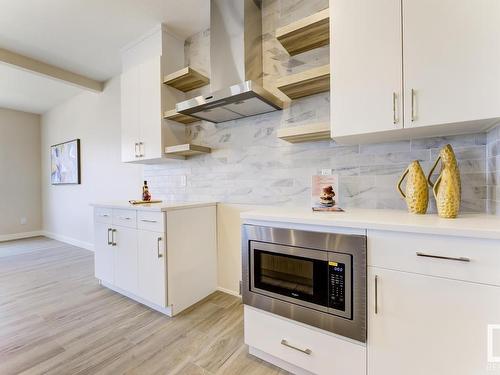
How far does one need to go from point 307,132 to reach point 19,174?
6374mm

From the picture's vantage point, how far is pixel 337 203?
68.2 inches

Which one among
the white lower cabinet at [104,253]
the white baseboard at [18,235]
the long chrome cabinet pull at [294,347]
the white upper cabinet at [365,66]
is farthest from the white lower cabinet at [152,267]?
the white baseboard at [18,235]

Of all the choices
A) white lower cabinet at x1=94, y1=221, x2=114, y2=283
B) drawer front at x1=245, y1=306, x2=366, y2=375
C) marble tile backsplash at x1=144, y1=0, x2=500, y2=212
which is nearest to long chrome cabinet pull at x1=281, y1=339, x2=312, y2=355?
drawer front at x1=245, y1=306, x2=366, y2=375

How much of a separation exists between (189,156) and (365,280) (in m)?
2.16

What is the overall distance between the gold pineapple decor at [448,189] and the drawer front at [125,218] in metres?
2.28

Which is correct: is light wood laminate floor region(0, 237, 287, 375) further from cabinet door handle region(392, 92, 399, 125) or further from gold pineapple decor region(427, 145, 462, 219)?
cabinet door handle region(392, 92, 399, 125)

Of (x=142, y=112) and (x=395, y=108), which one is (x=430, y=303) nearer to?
(x=395, y=108)

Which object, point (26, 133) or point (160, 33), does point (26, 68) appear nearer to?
point (160, 33)

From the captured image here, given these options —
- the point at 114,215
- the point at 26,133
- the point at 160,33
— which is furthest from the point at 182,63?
the point at 26,133

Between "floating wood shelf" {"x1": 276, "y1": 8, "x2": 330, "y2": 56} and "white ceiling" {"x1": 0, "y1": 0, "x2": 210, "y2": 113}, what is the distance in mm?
1074

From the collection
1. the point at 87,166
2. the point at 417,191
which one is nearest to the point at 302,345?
the point at 417,191

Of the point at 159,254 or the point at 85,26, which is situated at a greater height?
the point at 85,26

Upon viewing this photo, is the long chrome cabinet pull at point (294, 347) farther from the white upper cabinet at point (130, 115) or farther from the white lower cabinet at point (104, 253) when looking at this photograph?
the white upper cabinet at point (130, 115)

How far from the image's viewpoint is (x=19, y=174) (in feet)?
16.1
